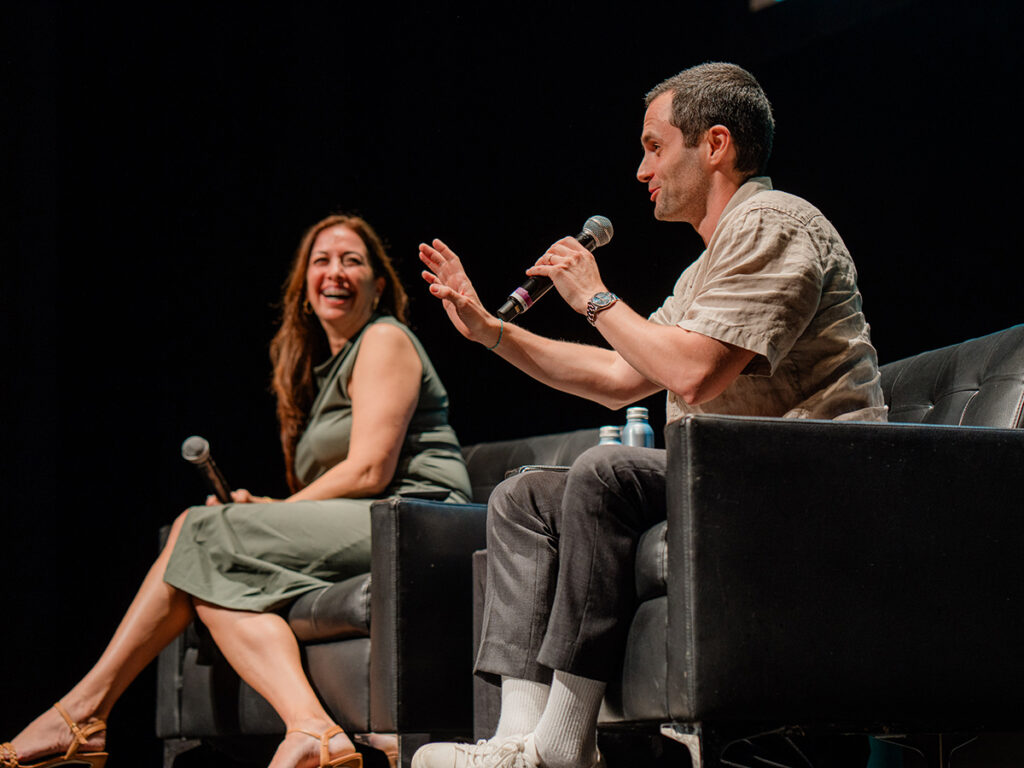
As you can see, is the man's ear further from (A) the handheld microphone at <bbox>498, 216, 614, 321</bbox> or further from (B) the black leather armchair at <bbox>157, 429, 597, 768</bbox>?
(B) the black leather armchair at <bbox>157, 429, 597, 768</bbox>

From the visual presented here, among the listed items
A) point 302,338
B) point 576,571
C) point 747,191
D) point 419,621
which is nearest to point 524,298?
point 747,191

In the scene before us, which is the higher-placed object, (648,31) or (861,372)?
(648,31)

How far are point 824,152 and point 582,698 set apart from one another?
64.3 inches

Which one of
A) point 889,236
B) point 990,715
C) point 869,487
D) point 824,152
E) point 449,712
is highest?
point 824,152

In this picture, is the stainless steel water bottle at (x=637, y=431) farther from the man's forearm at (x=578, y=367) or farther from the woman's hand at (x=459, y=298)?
the woman's hand at (x=459, y=298)

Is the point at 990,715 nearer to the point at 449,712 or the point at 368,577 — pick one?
the point at 449,712

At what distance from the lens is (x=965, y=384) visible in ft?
6.02

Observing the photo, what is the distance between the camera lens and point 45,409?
10.3 feet

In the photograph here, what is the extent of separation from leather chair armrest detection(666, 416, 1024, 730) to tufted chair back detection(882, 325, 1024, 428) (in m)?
0.27

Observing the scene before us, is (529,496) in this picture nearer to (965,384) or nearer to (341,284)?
(965,384)

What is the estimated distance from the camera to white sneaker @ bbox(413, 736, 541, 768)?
1.46 metres

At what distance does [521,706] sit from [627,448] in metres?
0.38

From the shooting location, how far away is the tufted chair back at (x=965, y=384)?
1705 mm

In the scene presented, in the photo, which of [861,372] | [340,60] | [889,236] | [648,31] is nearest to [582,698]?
[861,372]
